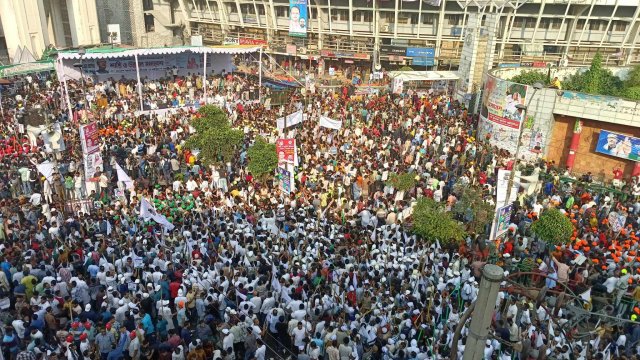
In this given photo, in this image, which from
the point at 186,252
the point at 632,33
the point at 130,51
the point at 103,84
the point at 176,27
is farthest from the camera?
the point at 176,27

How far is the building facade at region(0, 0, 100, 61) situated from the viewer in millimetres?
34688

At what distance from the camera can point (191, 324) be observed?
9.87m

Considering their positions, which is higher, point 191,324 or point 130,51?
point 130,51

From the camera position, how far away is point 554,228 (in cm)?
1216

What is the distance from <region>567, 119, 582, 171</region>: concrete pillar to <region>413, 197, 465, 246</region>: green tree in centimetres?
920

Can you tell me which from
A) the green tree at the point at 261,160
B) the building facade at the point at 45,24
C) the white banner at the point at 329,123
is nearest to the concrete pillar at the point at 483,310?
the green tree at the point at 261,160

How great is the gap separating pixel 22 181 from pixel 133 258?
692cm

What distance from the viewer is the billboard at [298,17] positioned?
3897cm

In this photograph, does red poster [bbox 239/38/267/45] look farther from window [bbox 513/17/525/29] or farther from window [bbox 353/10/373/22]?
window [bbox 513/17/525/29]

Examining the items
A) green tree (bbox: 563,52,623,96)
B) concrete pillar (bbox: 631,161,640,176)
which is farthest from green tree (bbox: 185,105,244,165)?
green tree (bbox: 563,52,623,96)

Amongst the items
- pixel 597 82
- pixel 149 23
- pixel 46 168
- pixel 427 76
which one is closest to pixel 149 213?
pixel 46 168

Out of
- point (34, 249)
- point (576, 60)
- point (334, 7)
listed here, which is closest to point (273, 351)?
point (34, 249)

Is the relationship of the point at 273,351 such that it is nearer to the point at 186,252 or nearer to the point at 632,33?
the point at 186,252

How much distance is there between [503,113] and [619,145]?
4161 millimetres
